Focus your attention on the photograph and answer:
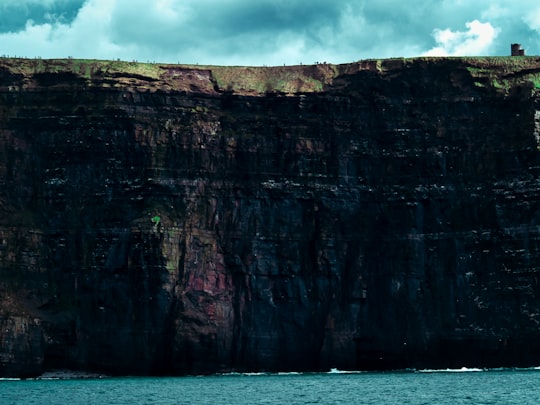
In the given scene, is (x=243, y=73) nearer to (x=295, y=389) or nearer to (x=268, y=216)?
(x=268, y=216)

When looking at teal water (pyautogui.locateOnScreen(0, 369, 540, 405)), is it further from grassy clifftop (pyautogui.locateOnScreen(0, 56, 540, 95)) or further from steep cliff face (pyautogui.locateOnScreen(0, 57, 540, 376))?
grassy clifftop (pyautogui.locateOnScreen(0, 56, 540, 95))

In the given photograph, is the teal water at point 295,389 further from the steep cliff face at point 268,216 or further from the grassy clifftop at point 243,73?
the grassy clifftop at point 243,73

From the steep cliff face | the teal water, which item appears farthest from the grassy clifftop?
the teal water

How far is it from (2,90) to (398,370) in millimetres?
45918

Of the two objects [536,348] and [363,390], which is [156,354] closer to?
[363,390]

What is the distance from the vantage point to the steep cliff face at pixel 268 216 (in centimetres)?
10019

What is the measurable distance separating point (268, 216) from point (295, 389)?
28.1 metres

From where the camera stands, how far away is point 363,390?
260 feet

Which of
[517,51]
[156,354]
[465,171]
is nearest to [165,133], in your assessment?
[156,354]

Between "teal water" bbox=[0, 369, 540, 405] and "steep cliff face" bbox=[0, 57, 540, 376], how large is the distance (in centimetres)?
408

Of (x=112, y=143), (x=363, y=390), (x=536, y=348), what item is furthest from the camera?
(x=112, y=143)

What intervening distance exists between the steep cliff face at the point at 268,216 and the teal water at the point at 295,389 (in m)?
4.08

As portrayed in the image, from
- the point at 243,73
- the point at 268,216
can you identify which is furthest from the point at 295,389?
the point at 243,73

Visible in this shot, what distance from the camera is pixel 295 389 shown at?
80.7 m
